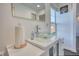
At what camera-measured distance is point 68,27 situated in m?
1.17

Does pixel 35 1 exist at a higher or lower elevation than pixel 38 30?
higher

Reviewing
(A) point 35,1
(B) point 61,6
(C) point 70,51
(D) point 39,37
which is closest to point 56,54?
(C) point 70,51

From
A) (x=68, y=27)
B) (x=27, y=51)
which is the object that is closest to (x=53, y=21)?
(x=68, y=27)

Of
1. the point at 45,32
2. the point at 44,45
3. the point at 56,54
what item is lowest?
the point at 56,54

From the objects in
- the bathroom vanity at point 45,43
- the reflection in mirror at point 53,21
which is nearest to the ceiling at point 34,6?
the reflection in mirror at point 53,21

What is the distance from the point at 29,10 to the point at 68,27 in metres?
0.49

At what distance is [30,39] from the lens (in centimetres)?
118

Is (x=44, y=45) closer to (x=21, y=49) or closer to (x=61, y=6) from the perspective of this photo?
(x=21, y=49)

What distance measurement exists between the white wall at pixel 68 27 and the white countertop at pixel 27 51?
29cm

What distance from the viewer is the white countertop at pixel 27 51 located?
1.12 meters

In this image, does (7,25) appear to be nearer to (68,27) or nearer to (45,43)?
(45,43)

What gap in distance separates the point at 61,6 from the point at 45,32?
0.35m

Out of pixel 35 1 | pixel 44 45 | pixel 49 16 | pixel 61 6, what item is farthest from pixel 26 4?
pixel 44 45

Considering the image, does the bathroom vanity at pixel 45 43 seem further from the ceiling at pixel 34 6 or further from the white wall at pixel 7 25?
the ceiling at pixel 34 6
